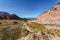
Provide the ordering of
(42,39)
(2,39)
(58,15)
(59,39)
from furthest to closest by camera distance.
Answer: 1. (58,15)
2. (2,39)
3. (59,39)
4. (42,39)

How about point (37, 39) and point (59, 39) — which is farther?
point (59, 39)

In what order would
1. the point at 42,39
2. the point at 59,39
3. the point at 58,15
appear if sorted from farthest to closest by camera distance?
the point at 58,15 → the point at 59,39 → the point at 42,39

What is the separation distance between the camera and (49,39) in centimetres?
2039

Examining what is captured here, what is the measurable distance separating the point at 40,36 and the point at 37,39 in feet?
2.62

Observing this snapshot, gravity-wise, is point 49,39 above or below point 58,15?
below

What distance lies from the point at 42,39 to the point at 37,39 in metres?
0.72

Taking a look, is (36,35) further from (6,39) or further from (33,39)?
(6,39)

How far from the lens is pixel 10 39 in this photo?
92.8 ft

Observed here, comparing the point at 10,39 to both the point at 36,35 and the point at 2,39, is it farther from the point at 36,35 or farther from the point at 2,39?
the point at 36,35

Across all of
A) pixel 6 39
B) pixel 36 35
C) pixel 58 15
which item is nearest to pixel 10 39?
pixel 6 39

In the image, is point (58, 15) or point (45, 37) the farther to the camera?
point (58, 15)

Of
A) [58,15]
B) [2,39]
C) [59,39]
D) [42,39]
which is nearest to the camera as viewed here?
[42,39]

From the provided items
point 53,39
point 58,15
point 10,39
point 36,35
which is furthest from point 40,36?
point 58,15

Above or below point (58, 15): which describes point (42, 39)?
below
